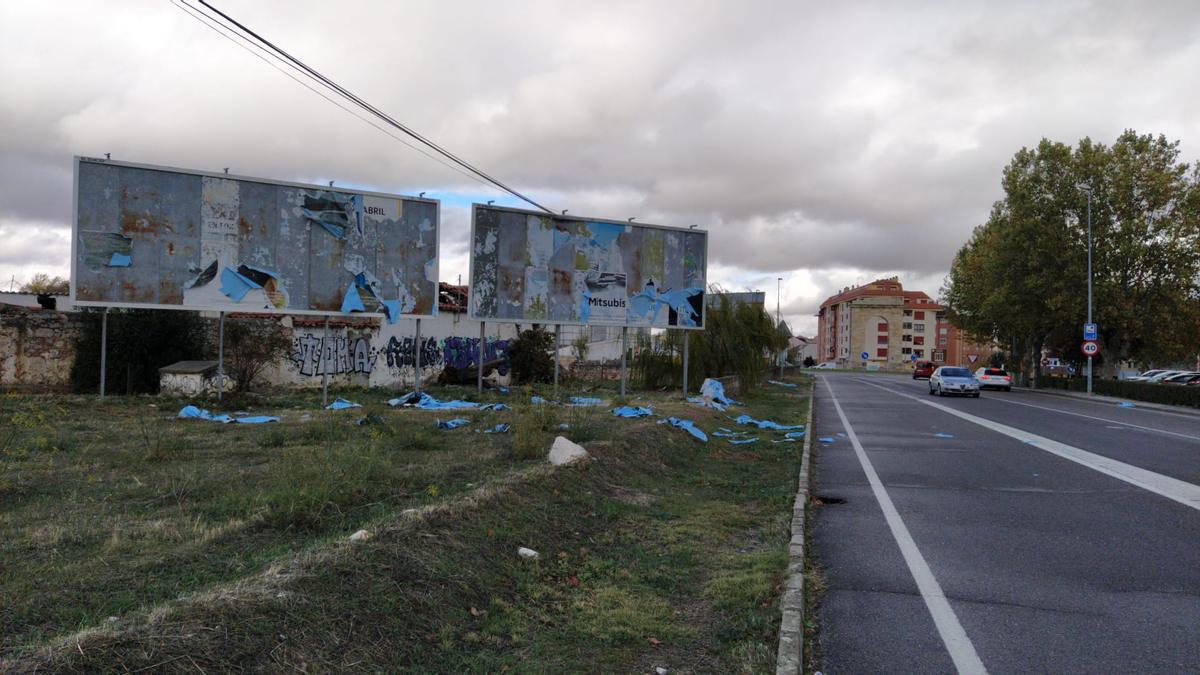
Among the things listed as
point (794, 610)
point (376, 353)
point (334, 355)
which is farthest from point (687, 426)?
point (334, 355)

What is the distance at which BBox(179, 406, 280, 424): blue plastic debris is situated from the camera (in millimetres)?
14195

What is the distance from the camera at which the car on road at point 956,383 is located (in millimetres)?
35688

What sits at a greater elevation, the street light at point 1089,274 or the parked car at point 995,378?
the street light at point 1089,274

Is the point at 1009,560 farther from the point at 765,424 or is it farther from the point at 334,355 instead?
the point at 334,355

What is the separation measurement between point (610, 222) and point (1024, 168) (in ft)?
125

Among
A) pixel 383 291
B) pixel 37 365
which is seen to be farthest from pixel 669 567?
pixel 37 365

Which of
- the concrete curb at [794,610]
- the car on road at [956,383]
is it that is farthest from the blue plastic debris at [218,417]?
the car on road at [956,383]

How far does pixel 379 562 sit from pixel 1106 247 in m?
51.1

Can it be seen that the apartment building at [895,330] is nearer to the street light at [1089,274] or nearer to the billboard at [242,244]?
the street light at [1089,274]

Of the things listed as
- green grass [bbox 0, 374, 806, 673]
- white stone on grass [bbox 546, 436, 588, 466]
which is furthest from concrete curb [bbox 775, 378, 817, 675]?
white stone on grass [bbox 546, 436, 588, 466]

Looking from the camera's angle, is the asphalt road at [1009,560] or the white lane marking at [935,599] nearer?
the white lane marking at [935,599]

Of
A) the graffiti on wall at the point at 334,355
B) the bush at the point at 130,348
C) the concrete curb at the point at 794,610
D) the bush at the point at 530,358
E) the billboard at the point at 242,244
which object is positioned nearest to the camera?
the concrete curb at the point at 794,610

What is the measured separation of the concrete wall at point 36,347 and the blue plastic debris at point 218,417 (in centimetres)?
834

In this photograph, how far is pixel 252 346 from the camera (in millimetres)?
22656
